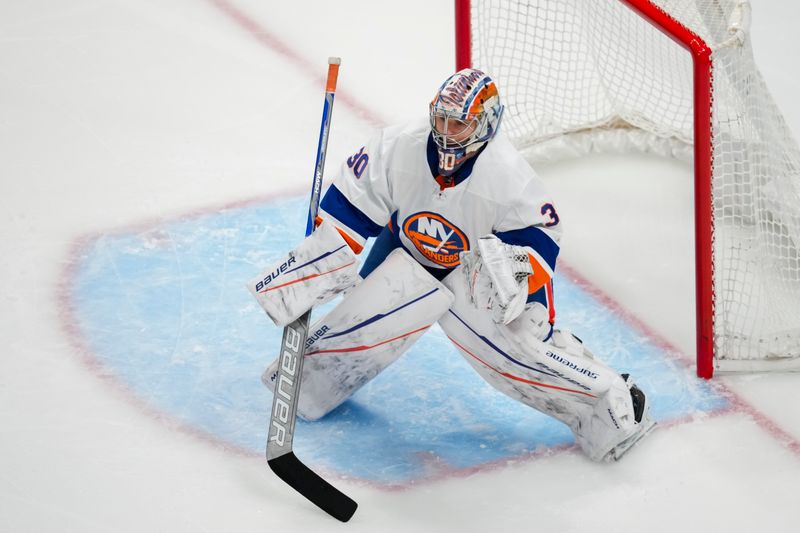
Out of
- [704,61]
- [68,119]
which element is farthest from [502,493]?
[68,119]

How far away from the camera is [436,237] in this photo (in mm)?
3084

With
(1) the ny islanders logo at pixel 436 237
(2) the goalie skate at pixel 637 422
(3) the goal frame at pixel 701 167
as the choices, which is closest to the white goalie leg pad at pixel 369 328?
(1) the ny islanders logo at pixel 436 237

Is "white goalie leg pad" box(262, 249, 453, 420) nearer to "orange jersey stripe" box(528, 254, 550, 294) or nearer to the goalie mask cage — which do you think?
"orange jersey stripe" box(528, 254, 550, 294)

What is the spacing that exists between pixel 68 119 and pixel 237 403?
71.0 inches

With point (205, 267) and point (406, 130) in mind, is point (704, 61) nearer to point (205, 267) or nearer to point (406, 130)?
point (406, 130)

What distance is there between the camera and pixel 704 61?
10.5ft

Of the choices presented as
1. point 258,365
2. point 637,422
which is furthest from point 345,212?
point 637,422

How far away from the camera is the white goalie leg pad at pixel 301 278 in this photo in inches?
118

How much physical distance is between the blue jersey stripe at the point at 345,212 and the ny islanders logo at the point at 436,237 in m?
0.11

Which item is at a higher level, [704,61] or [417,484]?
[704,61]

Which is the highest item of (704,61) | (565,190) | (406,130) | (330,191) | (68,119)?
(704,61)

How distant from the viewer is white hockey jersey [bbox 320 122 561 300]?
2.97 m

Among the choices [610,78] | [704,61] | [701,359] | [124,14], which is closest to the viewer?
[704,61]

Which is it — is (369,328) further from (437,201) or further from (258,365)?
(258,365)
